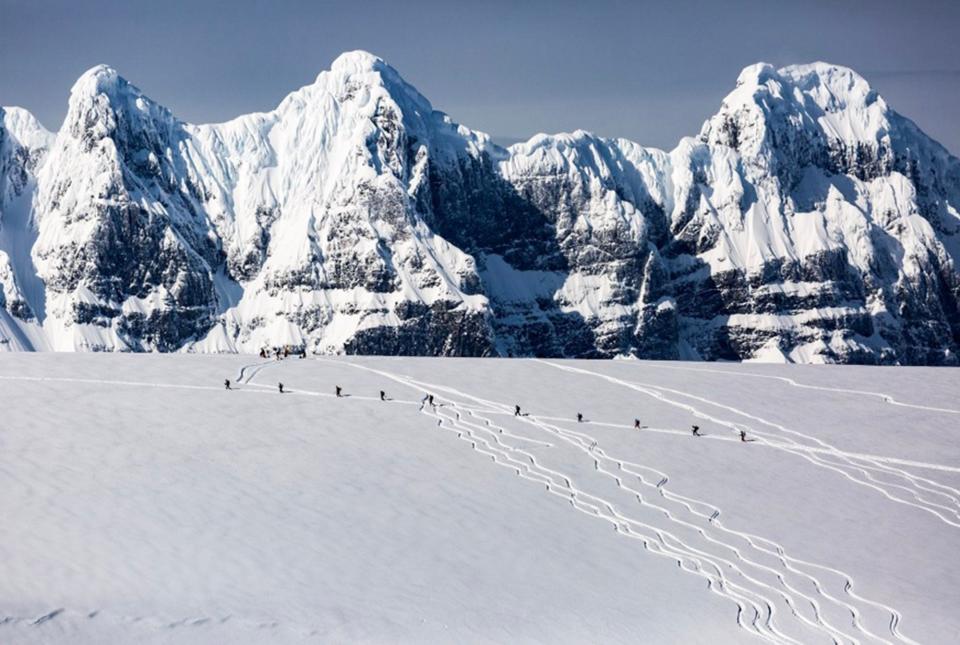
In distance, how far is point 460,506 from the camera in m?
→ 67.5

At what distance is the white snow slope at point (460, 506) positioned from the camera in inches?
2063

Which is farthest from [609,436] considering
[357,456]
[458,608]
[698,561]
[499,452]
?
[458,608]

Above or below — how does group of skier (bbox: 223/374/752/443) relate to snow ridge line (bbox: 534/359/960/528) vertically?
above

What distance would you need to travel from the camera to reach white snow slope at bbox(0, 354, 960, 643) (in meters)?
52.4

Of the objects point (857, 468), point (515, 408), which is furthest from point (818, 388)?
point (515, 408)

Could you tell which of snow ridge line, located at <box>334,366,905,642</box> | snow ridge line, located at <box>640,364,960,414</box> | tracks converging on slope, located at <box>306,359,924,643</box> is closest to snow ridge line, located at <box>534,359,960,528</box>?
snow ridge line, located at <box>640,364,960,414</box>

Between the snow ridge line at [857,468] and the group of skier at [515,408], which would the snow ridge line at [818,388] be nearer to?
the snow ridge line at [857,468]

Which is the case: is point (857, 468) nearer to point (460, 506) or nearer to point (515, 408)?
point (515, 408)

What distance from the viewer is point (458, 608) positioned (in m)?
53.3

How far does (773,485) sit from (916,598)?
17.0 m

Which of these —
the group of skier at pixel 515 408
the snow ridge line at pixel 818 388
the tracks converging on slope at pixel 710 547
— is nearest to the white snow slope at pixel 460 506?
the tracks converging on slope at pixel 710 547

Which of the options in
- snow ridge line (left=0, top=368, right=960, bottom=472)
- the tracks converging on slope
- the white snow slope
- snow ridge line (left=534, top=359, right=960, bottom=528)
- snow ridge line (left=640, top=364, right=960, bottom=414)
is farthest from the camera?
snow ridge line (left=640, top=364, right=960, bottom=414)

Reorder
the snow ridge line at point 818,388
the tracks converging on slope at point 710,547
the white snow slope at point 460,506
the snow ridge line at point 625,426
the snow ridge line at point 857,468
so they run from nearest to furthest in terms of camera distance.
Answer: the white snow slope at point 460,506, the tracks converging on slope at point 710,547, the snow ridge line at point 857,468, the snow ridge line at point 625,426, the snow ridge line at point 818,388

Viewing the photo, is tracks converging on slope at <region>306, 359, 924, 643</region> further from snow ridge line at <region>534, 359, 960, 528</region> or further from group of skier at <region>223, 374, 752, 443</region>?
snow ridge line at <region>534, 359, 960, 528</region>
